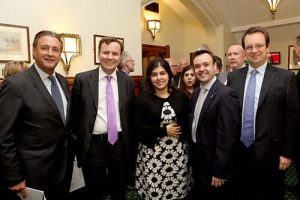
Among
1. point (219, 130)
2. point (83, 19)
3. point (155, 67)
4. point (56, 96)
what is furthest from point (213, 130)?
point (83, 19)

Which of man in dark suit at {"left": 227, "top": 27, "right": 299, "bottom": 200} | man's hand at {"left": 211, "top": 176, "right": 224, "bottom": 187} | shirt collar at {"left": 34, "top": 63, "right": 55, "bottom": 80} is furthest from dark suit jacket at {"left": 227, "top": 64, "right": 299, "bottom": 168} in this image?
shirt collar at {"left": 34, "top": 63, "right": 55, "bottom": 80}

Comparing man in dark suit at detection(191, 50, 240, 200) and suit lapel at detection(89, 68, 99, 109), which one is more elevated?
suit lapel at detection(89, 68, 99, 109)

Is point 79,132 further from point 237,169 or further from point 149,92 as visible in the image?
point 237,169

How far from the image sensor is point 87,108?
2.06 metres

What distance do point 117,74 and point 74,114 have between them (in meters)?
0.47

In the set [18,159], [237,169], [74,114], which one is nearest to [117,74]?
[74,114]

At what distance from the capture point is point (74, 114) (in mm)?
2115

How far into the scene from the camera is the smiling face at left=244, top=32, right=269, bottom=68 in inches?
78.4

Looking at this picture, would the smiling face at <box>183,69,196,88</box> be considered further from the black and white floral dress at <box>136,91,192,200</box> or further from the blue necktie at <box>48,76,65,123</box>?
the blue necktie at <box>48,76,65,123</box>

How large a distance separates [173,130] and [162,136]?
0.35ft

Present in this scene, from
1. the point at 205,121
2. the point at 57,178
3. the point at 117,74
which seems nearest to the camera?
the point at 57,178

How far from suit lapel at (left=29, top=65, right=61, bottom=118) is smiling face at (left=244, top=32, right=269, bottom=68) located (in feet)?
4.75

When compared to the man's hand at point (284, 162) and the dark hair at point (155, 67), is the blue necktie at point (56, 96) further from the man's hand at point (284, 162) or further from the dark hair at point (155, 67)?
the man's hand at point (284, 162)

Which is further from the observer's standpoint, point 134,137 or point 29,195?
point 134,137
